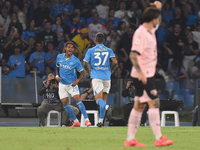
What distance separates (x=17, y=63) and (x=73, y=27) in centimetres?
334

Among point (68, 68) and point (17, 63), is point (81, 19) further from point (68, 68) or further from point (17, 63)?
point (68, 68)

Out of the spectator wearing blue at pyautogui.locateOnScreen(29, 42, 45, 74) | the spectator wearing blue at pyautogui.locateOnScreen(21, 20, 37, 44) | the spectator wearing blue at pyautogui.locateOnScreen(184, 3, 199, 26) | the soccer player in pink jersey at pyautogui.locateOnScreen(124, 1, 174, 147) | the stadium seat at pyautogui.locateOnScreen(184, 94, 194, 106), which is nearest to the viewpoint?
the soccer player in pink jersey at pyautogui.locateOnScreen(124, 1, 174, 147)

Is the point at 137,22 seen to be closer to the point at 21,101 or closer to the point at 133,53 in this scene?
the point at 21,101

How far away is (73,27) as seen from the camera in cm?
2081

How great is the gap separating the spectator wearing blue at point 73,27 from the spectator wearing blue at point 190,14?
485cm

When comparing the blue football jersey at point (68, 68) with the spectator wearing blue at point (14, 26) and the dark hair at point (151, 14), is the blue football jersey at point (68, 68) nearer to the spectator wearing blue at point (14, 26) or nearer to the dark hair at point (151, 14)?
the spectator wearing blue at point (14, 26)

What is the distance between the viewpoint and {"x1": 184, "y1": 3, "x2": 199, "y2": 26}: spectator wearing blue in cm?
2209

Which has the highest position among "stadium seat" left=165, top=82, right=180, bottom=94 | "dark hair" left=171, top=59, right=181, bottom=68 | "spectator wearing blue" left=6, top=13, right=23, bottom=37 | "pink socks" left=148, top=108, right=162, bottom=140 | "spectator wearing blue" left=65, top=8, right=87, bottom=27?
"spectator wearing blue" left=65, top=8, right=87, bottom=27

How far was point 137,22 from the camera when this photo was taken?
72.2 feet

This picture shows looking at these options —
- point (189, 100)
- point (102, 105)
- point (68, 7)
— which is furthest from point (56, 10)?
point (102, 105)

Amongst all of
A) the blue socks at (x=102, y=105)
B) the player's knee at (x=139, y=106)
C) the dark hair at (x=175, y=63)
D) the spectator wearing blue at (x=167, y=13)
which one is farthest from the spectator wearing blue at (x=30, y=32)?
the player's knee at (x=139, y=106)

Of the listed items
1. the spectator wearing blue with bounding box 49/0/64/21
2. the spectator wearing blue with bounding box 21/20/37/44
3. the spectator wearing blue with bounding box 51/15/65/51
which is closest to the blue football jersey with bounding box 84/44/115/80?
the spectator wearing blue with bounding box 51/15/65/51

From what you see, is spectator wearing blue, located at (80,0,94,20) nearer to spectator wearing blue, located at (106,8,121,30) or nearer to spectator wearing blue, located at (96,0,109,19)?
spectator wearing blue, located at (96,0,109,19)

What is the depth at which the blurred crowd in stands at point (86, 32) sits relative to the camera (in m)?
19.2
